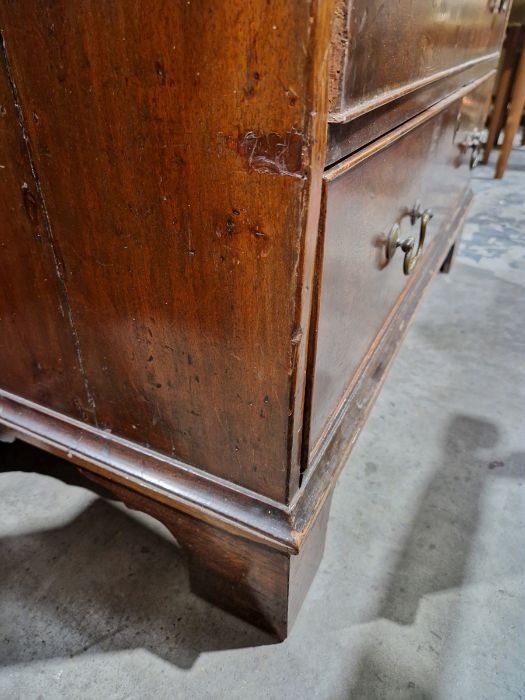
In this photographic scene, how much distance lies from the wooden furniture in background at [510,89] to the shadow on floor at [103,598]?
275cm

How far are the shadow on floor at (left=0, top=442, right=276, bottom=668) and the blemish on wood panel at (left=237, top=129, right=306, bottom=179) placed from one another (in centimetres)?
68

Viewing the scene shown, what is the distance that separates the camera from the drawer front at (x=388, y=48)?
1.26 ft

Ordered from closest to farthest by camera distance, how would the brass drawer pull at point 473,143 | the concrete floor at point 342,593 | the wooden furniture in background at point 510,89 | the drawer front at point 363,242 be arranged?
the drawer front at point 363,242, the concrete floor at point 342,593, the brass drawer pull at point 473,143, the wooden furniture in background at point 510,89

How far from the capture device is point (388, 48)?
0.47 metres

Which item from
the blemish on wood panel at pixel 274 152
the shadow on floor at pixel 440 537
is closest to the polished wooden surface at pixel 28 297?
the blemish on wood panel at pixel 274 152

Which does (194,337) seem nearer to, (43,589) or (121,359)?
(121,359)

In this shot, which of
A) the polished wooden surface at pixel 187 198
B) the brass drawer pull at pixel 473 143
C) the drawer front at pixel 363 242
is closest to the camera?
the polished wooden surface at pixel 187 198

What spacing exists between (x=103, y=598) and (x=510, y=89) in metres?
3.55

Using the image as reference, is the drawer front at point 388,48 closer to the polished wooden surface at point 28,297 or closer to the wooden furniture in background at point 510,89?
the polished wooden surface at point 28,297

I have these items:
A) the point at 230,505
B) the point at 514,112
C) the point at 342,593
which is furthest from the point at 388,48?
the point at 514,112

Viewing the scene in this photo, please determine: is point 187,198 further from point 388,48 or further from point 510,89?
point 510,89

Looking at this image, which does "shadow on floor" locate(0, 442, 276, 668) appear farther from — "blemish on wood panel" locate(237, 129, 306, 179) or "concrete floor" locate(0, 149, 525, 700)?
"blemish on wood panel" locate(237, 129, 306, 179)

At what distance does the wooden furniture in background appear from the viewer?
104 inches

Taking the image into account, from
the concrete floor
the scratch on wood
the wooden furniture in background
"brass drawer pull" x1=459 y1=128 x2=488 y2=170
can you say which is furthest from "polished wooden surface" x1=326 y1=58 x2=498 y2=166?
the wooden furniture in background
